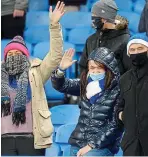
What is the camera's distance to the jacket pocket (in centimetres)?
450

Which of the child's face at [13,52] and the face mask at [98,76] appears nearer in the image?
the face mask at [98,76]

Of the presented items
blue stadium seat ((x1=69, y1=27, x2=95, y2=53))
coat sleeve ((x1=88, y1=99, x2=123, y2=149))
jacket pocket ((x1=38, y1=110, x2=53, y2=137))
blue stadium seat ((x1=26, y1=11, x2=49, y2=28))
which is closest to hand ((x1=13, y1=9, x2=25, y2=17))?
blue stadium seat ((x1=69, y1=27, x2=95, y2=53))

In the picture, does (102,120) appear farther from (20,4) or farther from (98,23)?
(20,4)

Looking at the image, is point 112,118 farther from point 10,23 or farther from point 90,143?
point 10,23

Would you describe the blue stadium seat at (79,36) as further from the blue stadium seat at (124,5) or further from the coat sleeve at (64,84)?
the coat sleeve at (64,84)

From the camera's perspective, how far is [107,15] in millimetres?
4781

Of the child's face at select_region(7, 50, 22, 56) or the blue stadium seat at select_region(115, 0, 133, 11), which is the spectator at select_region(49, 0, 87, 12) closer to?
the blue stadium seat at select_region(115, 0, 133, 11)

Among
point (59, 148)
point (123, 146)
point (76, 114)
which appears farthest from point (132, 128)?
point (76, 114)

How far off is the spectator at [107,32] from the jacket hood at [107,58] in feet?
1.07

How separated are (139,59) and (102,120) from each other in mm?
536

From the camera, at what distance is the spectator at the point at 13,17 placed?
7215 millimetres

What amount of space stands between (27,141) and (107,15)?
124cm

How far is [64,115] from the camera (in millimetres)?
5652

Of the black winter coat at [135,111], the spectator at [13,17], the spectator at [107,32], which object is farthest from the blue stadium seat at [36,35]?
the black winter coat at [135,111]
